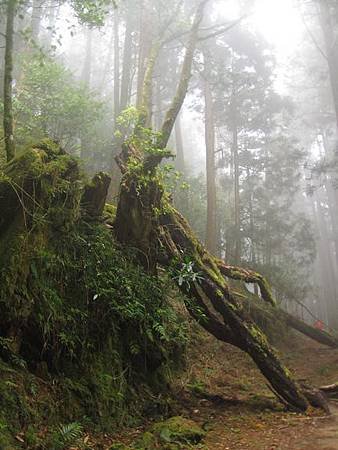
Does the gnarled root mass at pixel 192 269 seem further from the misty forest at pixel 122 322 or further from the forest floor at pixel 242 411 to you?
the forest floor at pixel 242 411

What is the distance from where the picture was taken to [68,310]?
17.5 feet

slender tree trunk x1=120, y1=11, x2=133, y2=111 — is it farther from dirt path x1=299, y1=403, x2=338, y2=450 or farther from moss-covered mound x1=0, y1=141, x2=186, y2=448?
dirt path x1=299, y1=403, x2=338, y2=450

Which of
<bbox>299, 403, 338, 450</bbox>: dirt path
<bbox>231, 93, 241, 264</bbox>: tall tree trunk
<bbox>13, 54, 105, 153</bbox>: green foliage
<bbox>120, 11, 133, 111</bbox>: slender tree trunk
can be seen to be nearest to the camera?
<bbox>299, 403, 338, 450</bbox>: dirt path

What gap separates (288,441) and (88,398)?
2.58 m

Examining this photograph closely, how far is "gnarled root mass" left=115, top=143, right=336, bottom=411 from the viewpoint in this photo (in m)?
6.78

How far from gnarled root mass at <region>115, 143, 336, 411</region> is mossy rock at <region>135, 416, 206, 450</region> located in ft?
6.07

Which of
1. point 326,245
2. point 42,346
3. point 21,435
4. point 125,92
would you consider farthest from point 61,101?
point 326,245

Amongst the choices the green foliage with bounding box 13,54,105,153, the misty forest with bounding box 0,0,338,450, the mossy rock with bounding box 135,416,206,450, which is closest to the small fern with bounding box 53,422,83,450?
the misty forest with bounding box 0,0,338,450

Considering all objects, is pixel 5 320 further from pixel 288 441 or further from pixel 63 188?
pixel 288 441

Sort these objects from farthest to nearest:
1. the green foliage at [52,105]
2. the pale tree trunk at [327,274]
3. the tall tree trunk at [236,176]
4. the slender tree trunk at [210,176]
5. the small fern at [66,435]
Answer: the pale tree trunk at [327,274] < the tall tree trunk at [236,176] < the slender tree trunk at [210,176] < the green foliage at [52,105] < the small fern at [66,435]

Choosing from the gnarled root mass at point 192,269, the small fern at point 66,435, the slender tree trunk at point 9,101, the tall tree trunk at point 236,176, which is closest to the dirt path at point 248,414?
the gnarled root mass at point 192,269

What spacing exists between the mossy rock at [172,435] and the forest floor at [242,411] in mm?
194

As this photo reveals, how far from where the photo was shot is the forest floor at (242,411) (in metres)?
5.32

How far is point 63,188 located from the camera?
19.0 ft
